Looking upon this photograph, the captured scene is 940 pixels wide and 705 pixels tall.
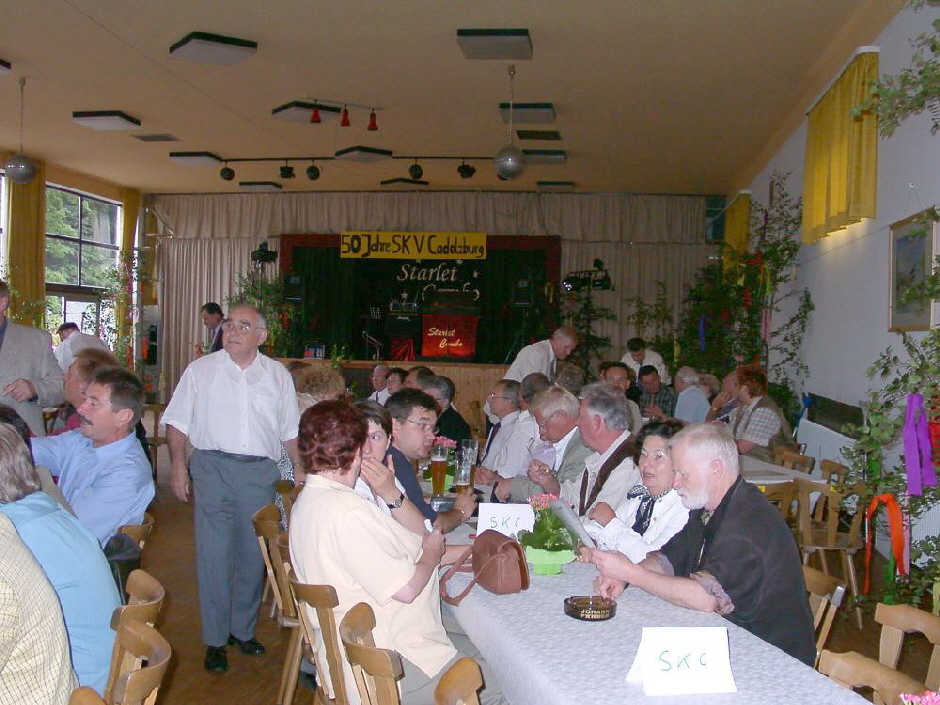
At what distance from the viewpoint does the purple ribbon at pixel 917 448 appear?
3.95 meters

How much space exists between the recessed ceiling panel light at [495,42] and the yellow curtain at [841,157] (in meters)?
2.48

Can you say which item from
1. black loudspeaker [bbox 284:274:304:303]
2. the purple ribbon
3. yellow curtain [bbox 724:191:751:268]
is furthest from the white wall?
black loudspeaker [bbox 284:274:304:303]

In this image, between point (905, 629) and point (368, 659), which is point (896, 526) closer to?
point (905, 629)

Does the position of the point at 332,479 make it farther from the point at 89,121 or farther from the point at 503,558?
the point at 89,121

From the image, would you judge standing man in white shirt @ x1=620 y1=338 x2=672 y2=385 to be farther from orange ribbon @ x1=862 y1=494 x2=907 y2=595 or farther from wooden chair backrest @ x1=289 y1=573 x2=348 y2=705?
wooden chair backrest @ x1=289 y1=573 x2=348 y2=705

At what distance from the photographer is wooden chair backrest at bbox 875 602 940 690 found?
226 centimetres

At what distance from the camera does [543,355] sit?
338 inches

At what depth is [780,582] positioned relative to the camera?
8.19 ft

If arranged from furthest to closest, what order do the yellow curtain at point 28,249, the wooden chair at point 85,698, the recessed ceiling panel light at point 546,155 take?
the yellow curtain at point 28,249, the recessed ceiling panel light at point 546,155, the wooden chair at point 85,698

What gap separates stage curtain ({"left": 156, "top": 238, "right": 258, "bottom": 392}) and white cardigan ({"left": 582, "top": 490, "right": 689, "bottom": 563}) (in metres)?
14.0

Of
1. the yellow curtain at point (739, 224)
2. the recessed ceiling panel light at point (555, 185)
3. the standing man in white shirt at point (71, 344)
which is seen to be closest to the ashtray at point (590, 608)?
the standing man in white shirt at point (71, 344)

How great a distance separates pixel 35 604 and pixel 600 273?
13716 mm

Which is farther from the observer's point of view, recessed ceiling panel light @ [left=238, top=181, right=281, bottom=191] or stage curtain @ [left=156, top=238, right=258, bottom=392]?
stage curtain @ [left=156, top=238, right=258, bottom=392]

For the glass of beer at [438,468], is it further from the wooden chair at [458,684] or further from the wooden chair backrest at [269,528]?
the wooden chair at [458,684]
